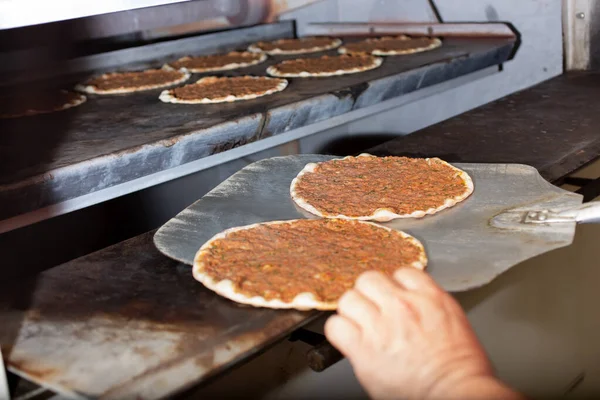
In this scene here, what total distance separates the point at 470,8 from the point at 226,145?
6.24 feet

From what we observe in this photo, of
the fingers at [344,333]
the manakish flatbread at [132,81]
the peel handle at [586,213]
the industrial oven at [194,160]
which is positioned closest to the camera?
the fingers at [344,333]

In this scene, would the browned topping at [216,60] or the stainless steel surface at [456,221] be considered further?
the browned topping at [216,60]

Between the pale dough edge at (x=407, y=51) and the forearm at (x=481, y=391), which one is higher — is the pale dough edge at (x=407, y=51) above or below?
above

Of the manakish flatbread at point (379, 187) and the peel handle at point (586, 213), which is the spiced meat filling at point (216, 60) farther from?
the peel handle at point (586, 213)

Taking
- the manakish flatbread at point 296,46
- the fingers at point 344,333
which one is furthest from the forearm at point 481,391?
the manakish flatbread at point 296,46

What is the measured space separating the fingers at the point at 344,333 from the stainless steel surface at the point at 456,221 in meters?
0.36

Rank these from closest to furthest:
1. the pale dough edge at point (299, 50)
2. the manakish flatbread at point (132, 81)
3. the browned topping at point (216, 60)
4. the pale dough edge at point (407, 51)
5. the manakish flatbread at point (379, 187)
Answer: the manakish flatbread at point (379, 187), the manakish flatbread at point (132, 81), the pale dough edge at point (407, 51), the browned topping at point (216, 60), the pale dough edge at point (299, 50)

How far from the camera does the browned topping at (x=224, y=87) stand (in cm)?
296

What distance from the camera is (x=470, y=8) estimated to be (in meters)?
3.80

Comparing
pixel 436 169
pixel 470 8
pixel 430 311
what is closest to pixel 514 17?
pixel 470 8

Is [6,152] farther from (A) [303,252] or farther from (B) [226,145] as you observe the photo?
(A) [303,252]

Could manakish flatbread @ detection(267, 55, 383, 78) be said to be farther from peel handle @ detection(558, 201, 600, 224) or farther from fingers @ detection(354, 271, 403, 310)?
fingers @ detection(354, 271, 403, 310)

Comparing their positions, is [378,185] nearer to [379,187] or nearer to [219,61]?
[379,187]

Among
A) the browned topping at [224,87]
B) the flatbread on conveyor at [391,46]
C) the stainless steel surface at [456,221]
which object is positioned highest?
the browned topping at [224,87]
